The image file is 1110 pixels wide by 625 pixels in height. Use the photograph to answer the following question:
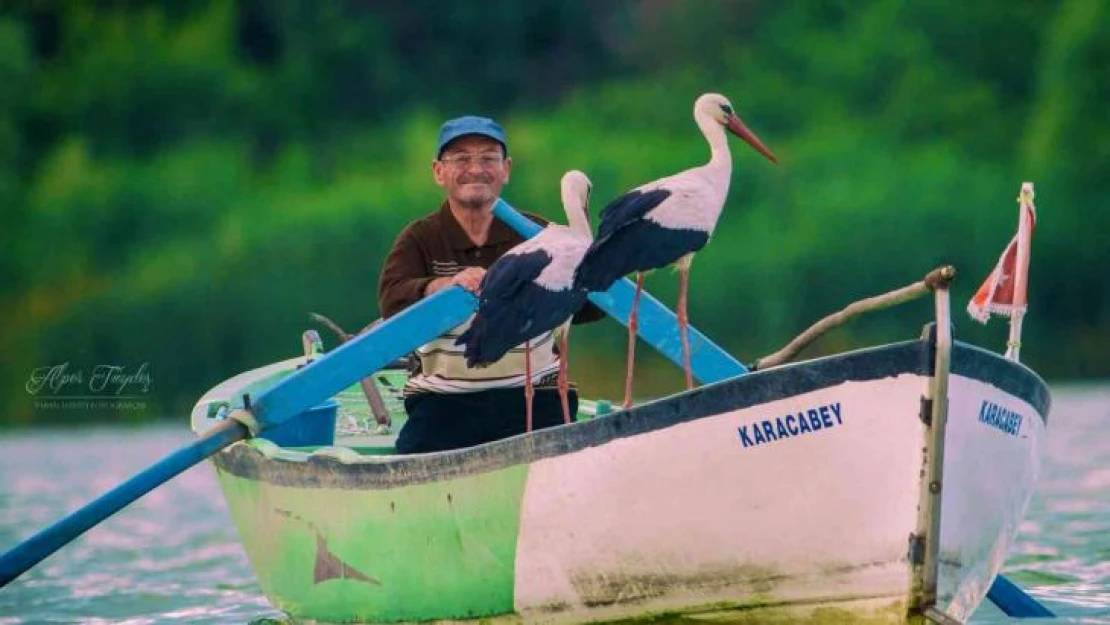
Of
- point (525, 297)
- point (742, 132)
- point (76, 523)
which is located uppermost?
point (742, 132)

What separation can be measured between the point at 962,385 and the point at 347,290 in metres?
20.5

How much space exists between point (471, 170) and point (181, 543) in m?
5.88

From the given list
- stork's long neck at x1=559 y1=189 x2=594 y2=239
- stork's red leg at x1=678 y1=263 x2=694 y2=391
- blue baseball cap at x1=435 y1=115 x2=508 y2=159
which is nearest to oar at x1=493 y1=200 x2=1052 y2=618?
blue baseball cap at x1=435 y1=115 x2=508 y2=159

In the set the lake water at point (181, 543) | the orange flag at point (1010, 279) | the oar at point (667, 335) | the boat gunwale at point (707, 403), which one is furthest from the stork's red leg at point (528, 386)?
the lake water at point (181, 543)

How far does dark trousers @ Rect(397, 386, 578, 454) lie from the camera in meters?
8.52

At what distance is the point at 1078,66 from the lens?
109 feet

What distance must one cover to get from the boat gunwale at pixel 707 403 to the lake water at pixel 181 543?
220 centimetres

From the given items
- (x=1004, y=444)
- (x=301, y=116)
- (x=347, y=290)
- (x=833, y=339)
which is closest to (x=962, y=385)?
(x=1004, y=444)

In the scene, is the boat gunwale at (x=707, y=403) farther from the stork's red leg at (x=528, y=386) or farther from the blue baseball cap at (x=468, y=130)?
the blue baseball cap at (x=468, y=130)

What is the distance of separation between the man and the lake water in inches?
69.2

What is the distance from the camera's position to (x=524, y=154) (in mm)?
32000

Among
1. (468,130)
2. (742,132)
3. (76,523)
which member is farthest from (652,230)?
(76,523)

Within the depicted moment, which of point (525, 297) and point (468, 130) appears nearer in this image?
point (525, 297)

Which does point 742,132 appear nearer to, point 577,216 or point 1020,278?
point 577,216
